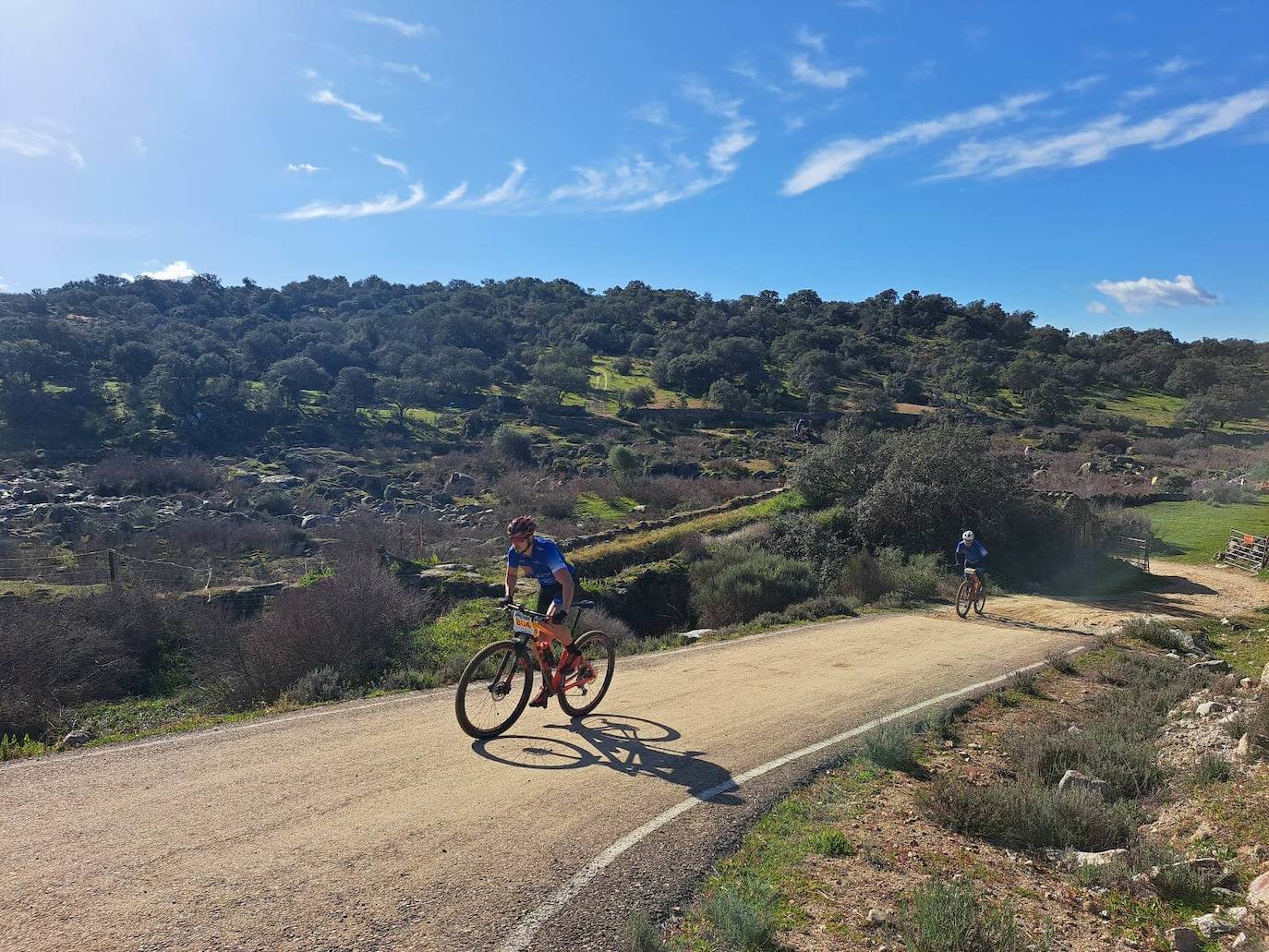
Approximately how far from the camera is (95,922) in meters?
3.62

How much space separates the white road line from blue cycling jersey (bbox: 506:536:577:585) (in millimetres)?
2272

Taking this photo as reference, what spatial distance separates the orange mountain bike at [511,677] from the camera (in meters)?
6.34

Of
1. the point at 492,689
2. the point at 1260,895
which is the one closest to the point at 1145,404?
the point at 1260,895

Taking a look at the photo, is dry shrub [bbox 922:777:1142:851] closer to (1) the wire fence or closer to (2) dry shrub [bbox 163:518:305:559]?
(1) the wire fence

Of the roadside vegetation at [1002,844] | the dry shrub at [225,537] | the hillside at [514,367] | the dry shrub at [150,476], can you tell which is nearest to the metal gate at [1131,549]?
the roadside vegetation at [1002,844]

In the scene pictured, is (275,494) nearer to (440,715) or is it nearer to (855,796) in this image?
(440,715)

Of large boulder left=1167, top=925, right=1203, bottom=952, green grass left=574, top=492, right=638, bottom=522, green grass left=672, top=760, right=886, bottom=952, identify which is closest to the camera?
large boulder left=1167, top=925, right=1203, bottom=952

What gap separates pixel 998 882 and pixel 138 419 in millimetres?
63747

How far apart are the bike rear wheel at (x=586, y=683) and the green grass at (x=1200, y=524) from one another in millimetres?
24863

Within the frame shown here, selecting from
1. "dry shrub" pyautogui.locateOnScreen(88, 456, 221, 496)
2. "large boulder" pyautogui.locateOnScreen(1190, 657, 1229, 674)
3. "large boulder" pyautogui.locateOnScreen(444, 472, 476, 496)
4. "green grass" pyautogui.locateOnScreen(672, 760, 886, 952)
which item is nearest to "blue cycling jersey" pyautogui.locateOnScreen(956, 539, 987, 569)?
"large boulder" pyautogui.locateOnScreen(1190, 657, 1229, 674)

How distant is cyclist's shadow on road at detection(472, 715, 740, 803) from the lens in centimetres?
582

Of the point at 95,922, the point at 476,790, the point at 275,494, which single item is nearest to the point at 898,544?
the point at 476,790

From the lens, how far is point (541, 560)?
6648 mm

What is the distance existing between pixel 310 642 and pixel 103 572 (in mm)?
10740
